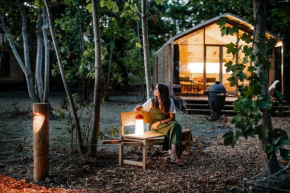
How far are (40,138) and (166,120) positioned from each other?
84.5 inches

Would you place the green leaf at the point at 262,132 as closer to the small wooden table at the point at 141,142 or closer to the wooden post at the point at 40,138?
the small wooden table at the point at 141,142

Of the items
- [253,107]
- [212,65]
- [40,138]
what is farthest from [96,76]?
[212,65]

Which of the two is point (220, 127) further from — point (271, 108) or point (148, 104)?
point (271, 108)

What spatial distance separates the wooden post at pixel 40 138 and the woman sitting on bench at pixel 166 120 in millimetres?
1804

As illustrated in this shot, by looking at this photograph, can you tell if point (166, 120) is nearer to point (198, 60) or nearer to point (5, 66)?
point (198, 60)

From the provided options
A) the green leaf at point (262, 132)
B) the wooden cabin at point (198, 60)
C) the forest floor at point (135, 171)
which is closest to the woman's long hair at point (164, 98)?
the forest floor at point (135, 171)

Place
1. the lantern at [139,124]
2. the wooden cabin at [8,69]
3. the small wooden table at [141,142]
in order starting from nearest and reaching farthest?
the small wooden table at [141,142] → the lantern at [139,124] → the wooden cabin at [8,69]

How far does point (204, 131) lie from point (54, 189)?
566 centimetres

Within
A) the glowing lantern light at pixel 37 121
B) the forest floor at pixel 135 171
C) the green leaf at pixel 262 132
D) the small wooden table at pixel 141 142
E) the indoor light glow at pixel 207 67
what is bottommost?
the forest floor at pixel 135 171

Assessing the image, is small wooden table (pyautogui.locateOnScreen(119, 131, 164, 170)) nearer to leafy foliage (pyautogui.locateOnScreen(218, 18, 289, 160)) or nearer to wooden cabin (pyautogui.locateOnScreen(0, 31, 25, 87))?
leafy foliage (pyautogui.locateOnScreen(218, 18, 289, 160))

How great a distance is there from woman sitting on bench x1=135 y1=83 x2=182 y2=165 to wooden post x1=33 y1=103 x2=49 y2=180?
180 centimetres

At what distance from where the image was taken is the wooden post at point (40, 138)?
183 inches

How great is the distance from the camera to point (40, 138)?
15.4 feet

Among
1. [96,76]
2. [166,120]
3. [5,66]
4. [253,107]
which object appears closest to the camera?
[253,107]
